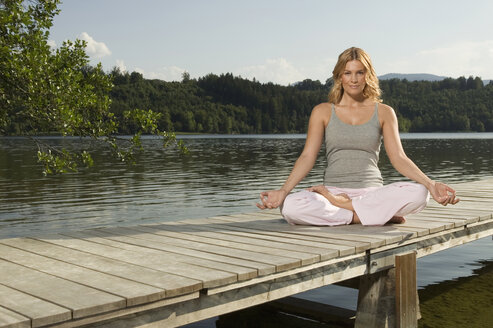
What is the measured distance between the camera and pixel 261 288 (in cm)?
416

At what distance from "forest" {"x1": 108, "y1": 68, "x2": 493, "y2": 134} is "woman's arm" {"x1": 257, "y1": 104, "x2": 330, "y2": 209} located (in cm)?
13870

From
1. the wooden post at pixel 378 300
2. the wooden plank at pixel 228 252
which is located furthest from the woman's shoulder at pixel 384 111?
the wooden plank at pixel 228 252

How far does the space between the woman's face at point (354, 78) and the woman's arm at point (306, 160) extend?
305mm

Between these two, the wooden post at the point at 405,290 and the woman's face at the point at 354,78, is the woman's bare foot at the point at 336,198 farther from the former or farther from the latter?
the woman's face at the point at 354,78

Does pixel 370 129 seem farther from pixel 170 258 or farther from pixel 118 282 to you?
pixel 118 282

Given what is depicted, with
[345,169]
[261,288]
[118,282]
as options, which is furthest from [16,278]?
[345,169]

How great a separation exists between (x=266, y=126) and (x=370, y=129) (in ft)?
535

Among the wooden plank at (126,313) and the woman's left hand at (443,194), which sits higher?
the woman's left hand at (443,194)

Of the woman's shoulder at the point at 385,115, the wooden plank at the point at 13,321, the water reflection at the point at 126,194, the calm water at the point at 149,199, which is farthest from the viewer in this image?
the water reflection at the point at 126,194

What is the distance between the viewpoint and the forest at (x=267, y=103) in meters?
150

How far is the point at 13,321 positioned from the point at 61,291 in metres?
0.58

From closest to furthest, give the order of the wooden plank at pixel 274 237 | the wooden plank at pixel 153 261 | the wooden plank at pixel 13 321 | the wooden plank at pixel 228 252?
the wooden plank at pixel 13 321 < the wooden plank at pixel 153 261 < the wooden plank at pixel 228 252 < the wooden plank at pixel 274 237

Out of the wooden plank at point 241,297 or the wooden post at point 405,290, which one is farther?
the wooden post at point 405,290

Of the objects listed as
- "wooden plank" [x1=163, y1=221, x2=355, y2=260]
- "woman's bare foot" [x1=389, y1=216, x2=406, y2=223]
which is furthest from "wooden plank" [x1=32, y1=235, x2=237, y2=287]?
"woman's bare foot" [x1=389, y1=216, x2=406, y2=223]
